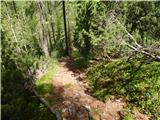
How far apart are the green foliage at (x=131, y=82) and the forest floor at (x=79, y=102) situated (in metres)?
0.49

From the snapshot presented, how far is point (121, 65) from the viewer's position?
1569cm

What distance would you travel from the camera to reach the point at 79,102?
13070 millimetres

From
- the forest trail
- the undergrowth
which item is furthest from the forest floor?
the undergrowth

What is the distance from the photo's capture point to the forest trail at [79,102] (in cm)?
1177

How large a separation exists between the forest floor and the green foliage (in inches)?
19.2

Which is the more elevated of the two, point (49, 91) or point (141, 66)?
point (141, 66)

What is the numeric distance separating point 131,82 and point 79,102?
112 inches

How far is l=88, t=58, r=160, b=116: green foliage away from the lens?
12.2 m

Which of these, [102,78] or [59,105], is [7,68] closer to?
[59,105]

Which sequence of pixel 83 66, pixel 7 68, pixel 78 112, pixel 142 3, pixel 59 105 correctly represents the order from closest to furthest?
1. pixel 7 68
2. pixel 78 112
3. pixel 59 105
4. pixel 142 3
5. pixel 83 66

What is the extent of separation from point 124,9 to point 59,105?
6.83m

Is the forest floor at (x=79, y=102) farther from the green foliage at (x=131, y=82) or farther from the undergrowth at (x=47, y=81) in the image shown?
the green foliage at (x=131, y=82)

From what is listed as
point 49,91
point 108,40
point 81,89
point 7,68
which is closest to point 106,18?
point 108,40

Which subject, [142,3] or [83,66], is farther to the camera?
[83,66]
